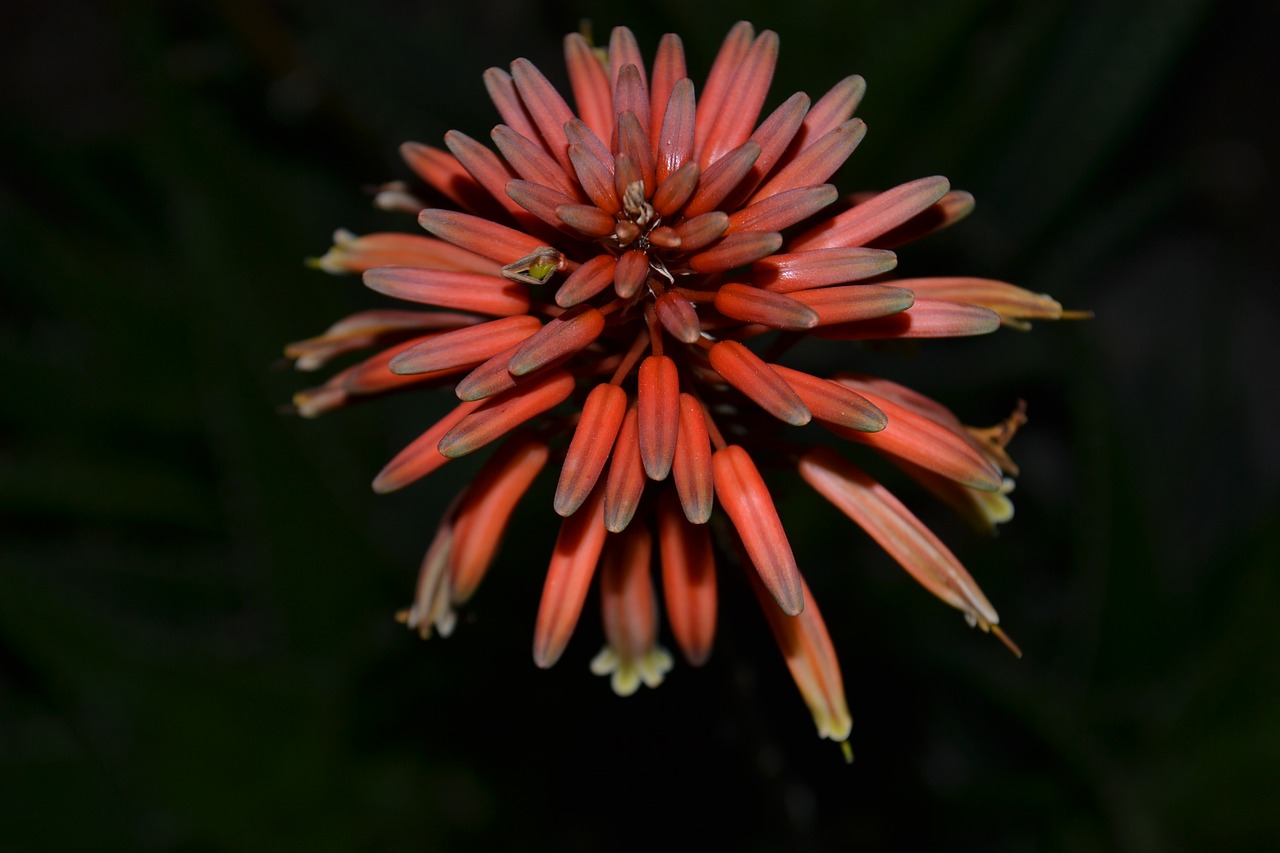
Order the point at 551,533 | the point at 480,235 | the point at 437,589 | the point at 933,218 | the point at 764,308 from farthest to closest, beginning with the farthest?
the point at 551,533 → the point at 437,589 → the point at 933,218 → the point at 480,235 → the point at 764,308

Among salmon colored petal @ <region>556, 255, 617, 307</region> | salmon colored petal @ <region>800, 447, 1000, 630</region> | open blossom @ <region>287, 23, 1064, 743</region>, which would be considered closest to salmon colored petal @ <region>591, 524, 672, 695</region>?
open blossom @ <region>287, 23, 1064, 743</region>

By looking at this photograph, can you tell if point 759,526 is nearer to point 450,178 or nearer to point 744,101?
point 744,101

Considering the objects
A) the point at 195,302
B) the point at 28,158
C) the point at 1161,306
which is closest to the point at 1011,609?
the point at 1161,306

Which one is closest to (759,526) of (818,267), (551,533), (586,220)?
(818,267)

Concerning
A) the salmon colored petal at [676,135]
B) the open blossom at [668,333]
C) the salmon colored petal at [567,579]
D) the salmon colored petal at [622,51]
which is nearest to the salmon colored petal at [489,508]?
the open blossom at [668,333]

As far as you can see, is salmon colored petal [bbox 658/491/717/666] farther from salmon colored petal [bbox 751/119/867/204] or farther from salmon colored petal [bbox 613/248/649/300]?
salmon colored petal [bbox 751/119/867/204]

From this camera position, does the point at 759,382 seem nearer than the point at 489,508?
Yes

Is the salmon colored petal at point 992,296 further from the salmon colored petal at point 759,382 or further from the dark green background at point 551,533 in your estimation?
the dark green background at point 551,533
